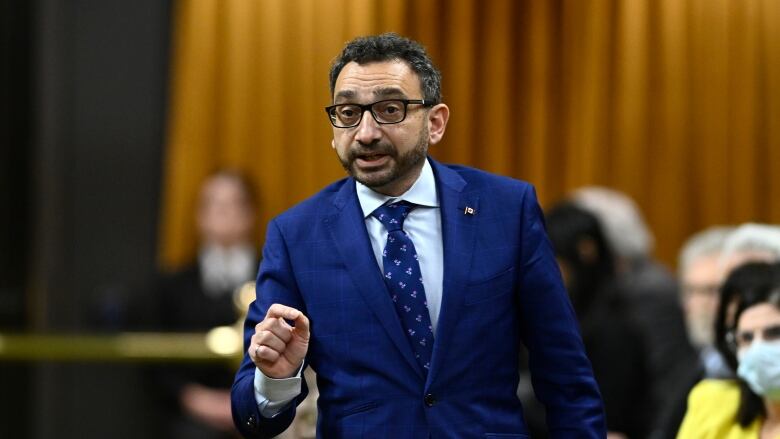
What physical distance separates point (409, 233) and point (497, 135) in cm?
381

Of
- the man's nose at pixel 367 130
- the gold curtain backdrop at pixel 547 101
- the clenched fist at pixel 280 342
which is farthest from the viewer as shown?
the gold curtain backdrop at pixel 547 101

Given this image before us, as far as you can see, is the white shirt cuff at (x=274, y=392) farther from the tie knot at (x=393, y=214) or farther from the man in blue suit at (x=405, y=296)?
the tie knot at (x=393, y=214)

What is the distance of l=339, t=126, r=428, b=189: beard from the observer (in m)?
2.67

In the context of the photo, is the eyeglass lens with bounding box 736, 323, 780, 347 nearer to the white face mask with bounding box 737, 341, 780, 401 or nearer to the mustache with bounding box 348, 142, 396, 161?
the white face mask with bounding box 737, 341, 780, 401

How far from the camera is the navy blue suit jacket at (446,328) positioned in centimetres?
267

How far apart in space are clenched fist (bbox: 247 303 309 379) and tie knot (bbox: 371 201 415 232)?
30cm

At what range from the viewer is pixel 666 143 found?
6.65 metres

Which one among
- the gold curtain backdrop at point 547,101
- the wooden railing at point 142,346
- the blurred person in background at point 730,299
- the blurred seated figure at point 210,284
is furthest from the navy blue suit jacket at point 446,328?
the gold curtain backdrop at point 547,101

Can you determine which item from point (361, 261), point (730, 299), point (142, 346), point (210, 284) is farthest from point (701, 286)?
point (361, 261)

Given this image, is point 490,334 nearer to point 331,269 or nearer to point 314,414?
point 331,269

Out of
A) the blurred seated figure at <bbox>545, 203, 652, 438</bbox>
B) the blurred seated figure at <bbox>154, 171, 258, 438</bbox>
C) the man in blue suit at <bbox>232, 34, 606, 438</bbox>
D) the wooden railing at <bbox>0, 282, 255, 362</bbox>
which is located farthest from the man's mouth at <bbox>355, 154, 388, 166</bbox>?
the blurred seated figure at <bbox>154, 171, 258, 438</bbox>

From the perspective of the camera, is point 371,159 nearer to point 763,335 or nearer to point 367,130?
point 367,130

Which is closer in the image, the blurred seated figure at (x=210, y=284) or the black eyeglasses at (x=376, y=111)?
the black eyeglasses at (x=376, y=111)

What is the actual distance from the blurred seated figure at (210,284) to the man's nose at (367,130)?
135 inches
